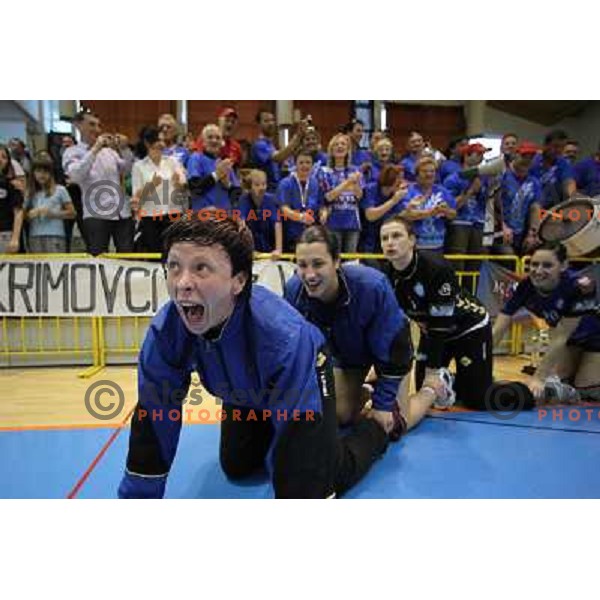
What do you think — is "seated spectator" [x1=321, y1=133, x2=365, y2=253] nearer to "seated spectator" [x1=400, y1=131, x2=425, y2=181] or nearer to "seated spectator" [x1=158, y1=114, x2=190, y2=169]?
"seated spectator" [x1=400, y1=131, x2=425, y2=181]

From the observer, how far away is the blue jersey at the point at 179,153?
5336 millimetres

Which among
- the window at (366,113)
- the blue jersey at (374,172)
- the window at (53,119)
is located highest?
the window at (366,113)

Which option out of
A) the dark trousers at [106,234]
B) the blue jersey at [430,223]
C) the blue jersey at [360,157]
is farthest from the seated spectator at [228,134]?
the blue jersey at [430,223]

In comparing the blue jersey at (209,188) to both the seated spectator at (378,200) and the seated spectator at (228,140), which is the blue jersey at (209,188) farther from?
the seated spectator at (378,200)

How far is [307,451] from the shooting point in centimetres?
200

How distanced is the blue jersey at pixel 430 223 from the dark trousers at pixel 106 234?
2.67 metres

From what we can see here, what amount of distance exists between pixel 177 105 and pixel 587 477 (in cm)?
1153

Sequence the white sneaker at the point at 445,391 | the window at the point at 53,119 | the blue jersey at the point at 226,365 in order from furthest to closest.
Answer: the window at the point at 53,119
the white sneaker at the point at 445,391
the blue jersey at the point at 226,365

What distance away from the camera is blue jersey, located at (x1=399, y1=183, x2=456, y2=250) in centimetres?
541

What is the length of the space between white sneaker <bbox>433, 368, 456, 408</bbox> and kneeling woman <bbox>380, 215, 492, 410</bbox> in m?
0.06

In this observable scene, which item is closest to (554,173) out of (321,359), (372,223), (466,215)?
(466,215)

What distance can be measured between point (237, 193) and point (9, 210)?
2.16 meters

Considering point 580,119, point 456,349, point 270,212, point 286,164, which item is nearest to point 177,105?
point 286,164

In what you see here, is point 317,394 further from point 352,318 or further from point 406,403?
point 406,403
